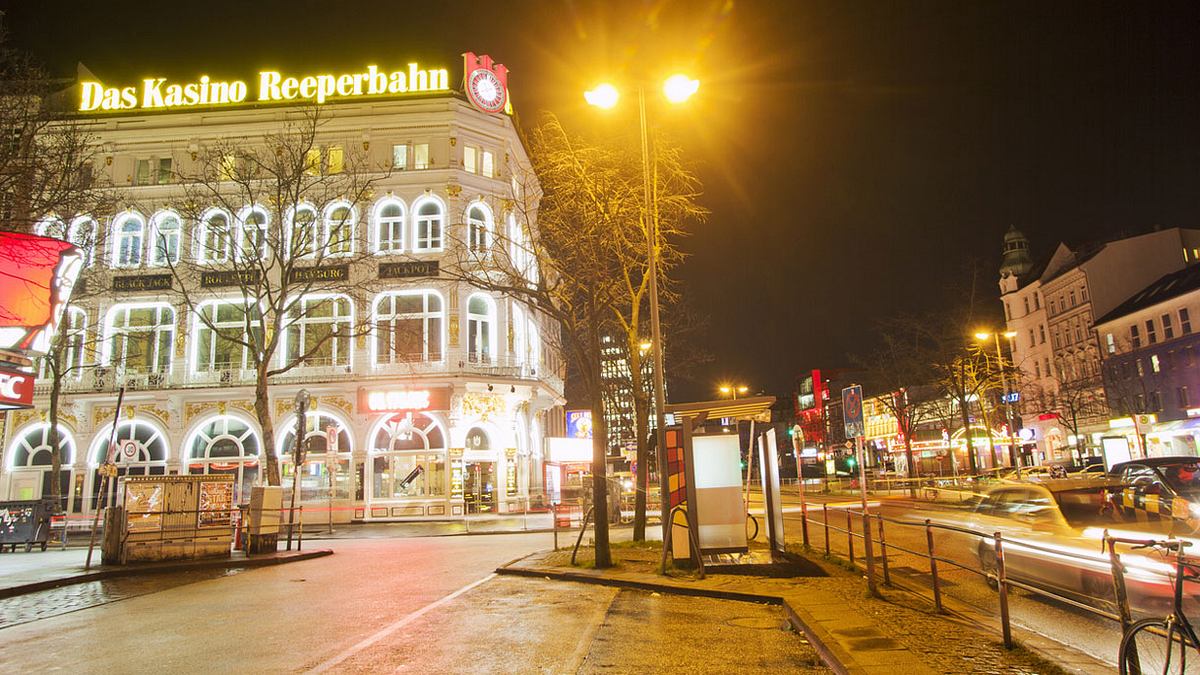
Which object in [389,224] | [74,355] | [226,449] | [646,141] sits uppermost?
[389,224]

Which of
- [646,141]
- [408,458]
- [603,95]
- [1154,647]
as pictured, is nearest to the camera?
[1154,647]

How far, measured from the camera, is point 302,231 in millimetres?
27984

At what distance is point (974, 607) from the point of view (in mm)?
9211

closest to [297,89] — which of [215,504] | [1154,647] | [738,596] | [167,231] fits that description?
[167,231]

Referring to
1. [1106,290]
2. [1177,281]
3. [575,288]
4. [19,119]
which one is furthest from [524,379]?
[1106,290]

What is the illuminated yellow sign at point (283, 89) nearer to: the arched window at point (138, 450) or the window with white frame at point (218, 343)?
the window with white frame at point (218, 343)

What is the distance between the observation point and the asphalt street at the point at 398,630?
284 inches

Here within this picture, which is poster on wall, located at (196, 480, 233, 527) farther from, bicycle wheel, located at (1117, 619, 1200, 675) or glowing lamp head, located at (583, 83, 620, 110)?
bicycle wheel, located at (1117, 619, 1200, 675)

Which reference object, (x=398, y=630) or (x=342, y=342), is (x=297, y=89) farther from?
(x=398, y=630)

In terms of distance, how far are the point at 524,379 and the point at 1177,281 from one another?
4461cm

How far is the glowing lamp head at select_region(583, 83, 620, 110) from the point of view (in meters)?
12.9

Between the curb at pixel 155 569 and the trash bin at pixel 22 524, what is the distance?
29.8 feet

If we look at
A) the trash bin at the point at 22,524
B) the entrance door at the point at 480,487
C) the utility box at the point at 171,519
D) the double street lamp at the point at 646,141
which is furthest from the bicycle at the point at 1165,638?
the entrance door at the point at 480,487

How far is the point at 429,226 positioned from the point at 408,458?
11.2m
